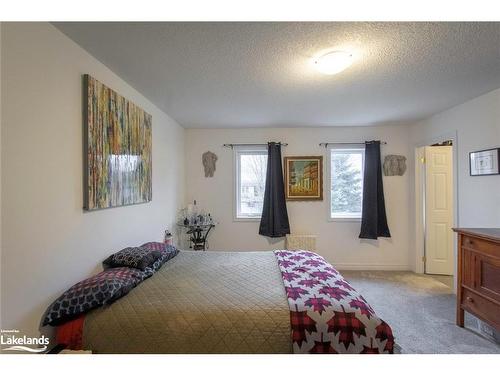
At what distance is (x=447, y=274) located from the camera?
3.54m

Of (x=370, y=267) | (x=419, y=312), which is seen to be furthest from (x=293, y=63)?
(x=370, y=267)

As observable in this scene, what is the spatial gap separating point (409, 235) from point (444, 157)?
131 centimetres

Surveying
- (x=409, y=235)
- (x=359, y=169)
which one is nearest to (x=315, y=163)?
(x=359, y=169)

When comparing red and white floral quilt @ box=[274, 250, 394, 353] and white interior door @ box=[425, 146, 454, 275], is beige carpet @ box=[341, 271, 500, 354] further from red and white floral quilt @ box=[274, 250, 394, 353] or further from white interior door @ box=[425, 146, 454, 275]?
red and white floral quilt @ box=[274, 250, 394, 353]

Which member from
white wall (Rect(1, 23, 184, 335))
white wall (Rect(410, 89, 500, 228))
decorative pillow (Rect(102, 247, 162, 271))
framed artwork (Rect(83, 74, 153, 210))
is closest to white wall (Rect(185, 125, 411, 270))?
white wall (Rect(410, 89, 500, 228))

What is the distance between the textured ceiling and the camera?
1.47 meters

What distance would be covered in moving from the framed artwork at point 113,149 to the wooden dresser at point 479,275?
3.04 m

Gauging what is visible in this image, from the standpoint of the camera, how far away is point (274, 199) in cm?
378

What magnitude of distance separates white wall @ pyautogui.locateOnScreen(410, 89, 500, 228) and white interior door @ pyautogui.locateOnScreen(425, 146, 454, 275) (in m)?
0.63

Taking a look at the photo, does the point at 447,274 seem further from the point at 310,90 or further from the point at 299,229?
the point at 310,90

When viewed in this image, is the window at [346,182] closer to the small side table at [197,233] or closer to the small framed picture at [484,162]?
the small framed picture at [484,162]

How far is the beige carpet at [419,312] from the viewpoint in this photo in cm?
198

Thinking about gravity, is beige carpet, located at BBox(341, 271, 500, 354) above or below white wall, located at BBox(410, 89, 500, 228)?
below

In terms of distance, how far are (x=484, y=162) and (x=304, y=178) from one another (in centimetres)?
213
